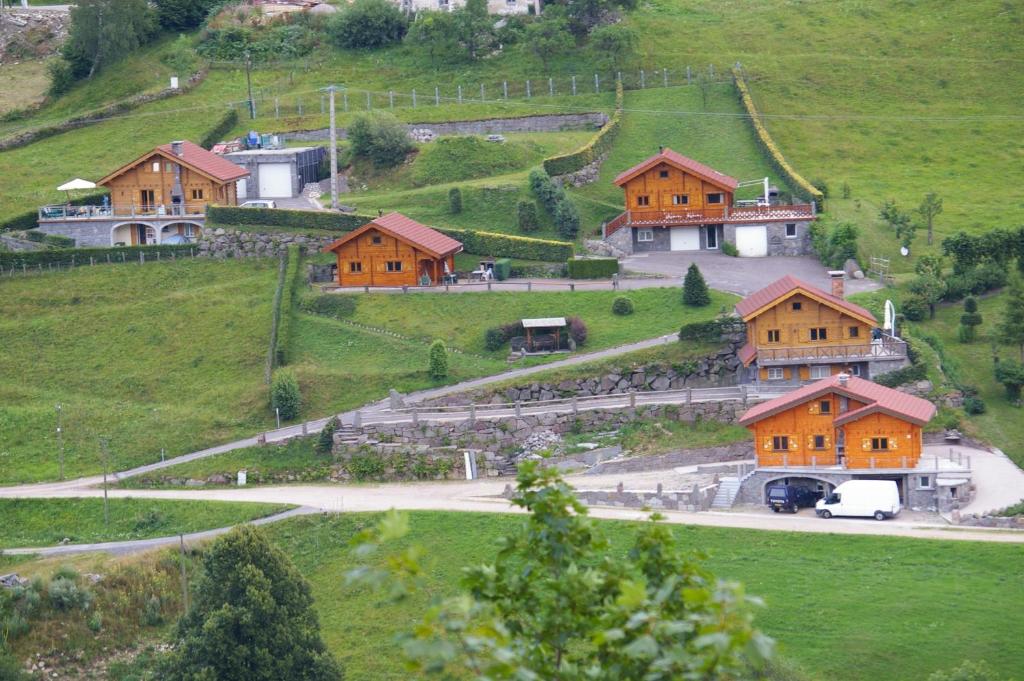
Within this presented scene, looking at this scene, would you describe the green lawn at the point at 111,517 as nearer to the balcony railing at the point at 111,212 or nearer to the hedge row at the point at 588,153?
the balcony railing at the point at 111,212

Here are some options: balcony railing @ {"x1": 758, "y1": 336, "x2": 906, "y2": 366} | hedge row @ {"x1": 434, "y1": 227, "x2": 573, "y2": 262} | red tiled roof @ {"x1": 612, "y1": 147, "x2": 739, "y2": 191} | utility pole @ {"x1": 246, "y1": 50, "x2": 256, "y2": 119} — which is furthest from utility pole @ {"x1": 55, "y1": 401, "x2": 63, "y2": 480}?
utility pole @ {"x1": 246, "y1": 50, "x2": 256, "y2": 119}

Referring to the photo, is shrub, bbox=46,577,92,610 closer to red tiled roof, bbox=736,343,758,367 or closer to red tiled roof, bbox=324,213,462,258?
red tiled roof, bbox=736,343,758,367

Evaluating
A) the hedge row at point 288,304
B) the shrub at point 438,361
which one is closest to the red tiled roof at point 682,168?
the hedge row at point 288,304

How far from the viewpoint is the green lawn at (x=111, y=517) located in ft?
221

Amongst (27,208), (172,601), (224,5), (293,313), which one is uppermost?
(224,5)

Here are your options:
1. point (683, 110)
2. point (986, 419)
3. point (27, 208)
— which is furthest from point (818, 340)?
point (27, 208)

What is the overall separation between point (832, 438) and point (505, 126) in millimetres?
47492

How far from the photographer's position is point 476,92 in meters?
117

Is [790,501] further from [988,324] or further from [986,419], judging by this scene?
[988,324]

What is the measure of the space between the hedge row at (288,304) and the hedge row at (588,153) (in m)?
15.9

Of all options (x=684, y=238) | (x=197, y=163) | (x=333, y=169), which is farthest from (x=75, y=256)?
(x=684, y=238)

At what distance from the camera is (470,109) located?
114 meters

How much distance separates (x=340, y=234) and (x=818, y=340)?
28248 millimetres

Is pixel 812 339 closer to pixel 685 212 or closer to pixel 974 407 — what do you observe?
pixel 974 407
